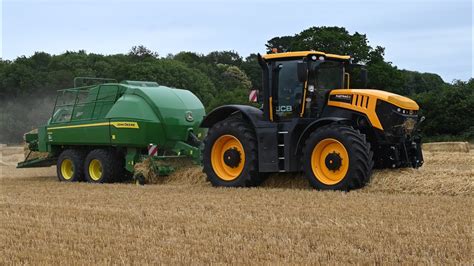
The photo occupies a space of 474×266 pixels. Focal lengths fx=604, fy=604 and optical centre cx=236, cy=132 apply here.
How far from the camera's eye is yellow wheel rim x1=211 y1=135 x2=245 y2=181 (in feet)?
34.2

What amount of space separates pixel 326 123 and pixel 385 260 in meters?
5.13

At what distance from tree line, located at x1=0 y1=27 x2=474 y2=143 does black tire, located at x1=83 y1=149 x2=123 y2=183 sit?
20.9 meters

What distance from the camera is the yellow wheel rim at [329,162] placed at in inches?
354

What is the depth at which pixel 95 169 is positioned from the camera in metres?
13.4

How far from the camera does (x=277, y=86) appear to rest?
10180 mm

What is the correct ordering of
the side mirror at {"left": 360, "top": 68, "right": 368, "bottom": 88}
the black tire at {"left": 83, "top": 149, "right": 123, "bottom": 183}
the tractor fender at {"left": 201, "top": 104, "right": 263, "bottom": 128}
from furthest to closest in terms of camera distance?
1. the black tire at {"left": 83, "top": 149, "right": 123, "bottom": 183}
2. the side mirror at {"left": 360, "top": 68, "right": 368, "bottom": 88}
3. the tractor fender at {"left": 201, "top": 104, "right": 263, "bottom": 128}

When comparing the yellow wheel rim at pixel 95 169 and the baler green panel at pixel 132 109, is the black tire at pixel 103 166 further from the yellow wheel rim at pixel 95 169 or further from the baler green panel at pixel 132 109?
the baler green panel at pixel 132 109

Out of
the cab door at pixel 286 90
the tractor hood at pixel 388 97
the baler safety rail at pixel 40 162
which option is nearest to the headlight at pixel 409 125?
the tractor hood at pixel 388 97

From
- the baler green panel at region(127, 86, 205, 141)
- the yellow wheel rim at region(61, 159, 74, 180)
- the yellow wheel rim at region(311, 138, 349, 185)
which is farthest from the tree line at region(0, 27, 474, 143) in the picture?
the yellow wheel rim at region(311, 138, 349, 185)

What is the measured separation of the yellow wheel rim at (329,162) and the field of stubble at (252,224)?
427 millimetres

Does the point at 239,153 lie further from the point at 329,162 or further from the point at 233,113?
the point at 329,162

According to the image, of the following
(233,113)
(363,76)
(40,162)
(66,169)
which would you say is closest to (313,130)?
(363,76)

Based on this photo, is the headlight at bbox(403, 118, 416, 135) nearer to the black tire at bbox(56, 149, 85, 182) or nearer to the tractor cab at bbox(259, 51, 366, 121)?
the tractor cab at bbox(259, 51, 366, 121)

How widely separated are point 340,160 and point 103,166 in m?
5.87
